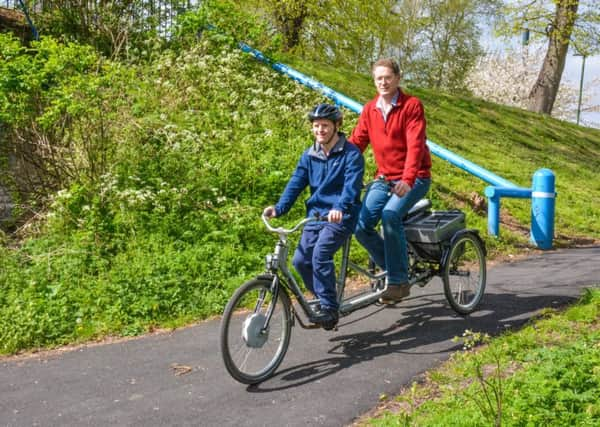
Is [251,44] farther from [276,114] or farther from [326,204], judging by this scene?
[326,204]

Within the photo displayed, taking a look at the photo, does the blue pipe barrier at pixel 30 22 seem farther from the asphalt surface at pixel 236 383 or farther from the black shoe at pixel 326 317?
the black shoe at pixel 326 317

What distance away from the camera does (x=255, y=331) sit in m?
4.32

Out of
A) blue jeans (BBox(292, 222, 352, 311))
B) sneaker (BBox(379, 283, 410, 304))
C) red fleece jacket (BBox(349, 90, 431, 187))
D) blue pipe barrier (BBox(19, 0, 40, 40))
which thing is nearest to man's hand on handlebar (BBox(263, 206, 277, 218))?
blue jeans (BBox(292, 222, 352, 311))

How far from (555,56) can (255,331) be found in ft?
65.1

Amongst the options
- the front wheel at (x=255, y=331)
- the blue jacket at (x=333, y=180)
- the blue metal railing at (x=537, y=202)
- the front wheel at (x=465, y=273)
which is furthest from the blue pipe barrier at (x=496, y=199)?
the front wheel at (x=255, y=331)

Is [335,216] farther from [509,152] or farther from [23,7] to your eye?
[509,152]

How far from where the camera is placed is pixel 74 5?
1062cm

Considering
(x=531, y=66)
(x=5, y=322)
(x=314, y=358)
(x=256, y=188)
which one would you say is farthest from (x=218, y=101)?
(x=531, y=66)

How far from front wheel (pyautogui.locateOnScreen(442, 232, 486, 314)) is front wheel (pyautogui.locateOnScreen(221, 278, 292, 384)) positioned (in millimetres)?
1669

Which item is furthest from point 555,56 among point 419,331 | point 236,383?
point 236,383

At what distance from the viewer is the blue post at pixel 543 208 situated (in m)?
8.79

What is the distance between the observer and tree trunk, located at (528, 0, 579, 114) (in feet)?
66.1

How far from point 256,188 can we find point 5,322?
393 centimetres

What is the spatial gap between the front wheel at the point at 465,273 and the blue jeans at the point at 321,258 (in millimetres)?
1271
